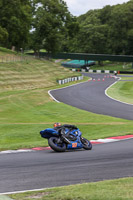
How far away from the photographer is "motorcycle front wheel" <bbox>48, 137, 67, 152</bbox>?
13156 mm

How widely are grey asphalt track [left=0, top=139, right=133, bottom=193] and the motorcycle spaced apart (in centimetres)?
33

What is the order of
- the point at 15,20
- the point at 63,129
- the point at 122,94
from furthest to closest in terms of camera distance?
the point at 15,20
the point at 122,94
the point at 63,129

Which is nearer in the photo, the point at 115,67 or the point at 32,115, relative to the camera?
the point at 32,115

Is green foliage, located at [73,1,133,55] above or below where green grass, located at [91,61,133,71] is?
above

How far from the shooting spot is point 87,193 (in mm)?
7758

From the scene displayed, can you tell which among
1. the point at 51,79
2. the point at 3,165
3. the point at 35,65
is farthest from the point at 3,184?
the point at 35,65

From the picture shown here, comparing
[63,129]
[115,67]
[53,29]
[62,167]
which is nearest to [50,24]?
[53,29]

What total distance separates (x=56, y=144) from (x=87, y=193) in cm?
575

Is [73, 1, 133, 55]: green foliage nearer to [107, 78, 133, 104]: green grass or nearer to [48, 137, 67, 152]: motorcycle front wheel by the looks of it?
[107, 78, 133, 104]: green grass

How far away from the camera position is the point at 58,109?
33188 millimetres

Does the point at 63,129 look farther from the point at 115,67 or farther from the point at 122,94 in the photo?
the point at 115,67

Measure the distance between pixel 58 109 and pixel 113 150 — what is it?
19472mm

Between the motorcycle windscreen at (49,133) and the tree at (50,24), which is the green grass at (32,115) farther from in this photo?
the tree at (50,24)

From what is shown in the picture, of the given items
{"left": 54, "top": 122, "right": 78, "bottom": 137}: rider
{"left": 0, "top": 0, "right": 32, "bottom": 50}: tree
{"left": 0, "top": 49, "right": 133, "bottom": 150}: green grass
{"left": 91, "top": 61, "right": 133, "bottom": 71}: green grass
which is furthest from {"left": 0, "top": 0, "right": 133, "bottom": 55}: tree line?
{"left": 54, "top": 122, "right": 78, "bottom": 137}: rider
